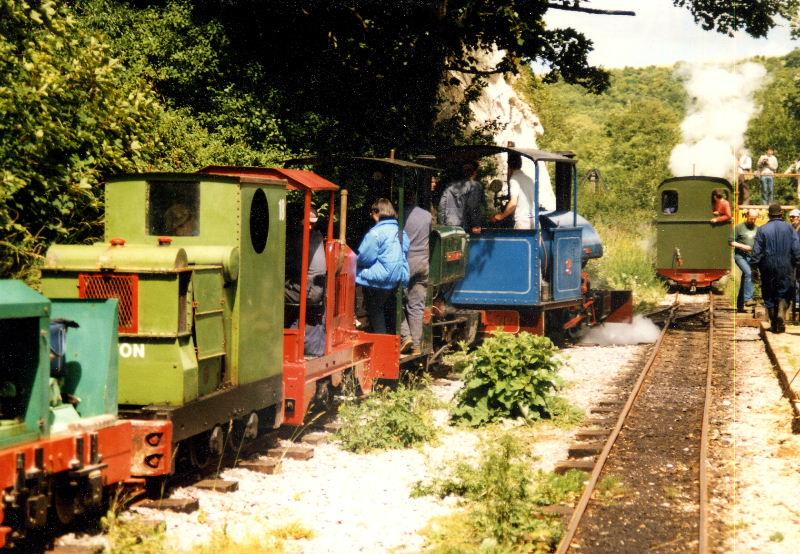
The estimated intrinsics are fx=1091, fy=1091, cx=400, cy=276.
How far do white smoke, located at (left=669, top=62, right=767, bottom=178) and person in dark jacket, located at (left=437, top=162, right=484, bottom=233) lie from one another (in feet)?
103

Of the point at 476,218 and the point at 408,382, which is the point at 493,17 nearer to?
the point at 476,218

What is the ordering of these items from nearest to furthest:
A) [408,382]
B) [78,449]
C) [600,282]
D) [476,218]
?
[78,449] → [408,382] → [476,218] → [600,282]

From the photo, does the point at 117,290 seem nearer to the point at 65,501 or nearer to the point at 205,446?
the point at 205,446

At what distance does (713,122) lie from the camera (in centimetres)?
4838

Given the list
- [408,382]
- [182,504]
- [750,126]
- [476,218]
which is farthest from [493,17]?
[750,126]

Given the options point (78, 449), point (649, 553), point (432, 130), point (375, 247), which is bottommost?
point (649, 553)

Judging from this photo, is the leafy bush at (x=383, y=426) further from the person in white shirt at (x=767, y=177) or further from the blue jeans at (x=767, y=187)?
the blue jeans at (x=767, y=187)

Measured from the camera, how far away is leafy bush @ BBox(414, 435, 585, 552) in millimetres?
6742

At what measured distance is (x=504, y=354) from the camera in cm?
1077

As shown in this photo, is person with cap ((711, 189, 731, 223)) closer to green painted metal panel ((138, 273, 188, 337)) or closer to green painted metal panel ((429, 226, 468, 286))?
green painted metal panel ((429, 226, 468, 286))

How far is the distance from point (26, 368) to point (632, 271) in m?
22.4

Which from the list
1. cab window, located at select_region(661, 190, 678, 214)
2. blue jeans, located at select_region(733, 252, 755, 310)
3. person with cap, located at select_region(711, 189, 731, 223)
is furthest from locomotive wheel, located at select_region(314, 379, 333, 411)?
cab window, located at select_region(661, 190, 678, 214)

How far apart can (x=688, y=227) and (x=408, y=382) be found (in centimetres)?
1581

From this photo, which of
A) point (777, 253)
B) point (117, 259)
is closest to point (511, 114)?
point (777, 253)
